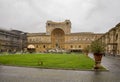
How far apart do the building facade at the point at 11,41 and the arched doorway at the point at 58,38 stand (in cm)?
1946

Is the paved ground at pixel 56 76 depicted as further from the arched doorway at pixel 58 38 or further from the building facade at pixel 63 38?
the arched doorway at pixel 58 38

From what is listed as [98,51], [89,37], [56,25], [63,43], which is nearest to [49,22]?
[56,25]

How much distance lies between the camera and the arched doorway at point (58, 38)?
430 ft

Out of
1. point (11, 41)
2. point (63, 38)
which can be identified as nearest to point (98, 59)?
point (11, 41)

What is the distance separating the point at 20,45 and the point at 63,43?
26.3 meters

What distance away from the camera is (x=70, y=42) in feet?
428

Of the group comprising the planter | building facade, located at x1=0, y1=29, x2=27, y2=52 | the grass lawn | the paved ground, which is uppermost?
building facade, located at x1=0, y1=29, x2=27, y2=52

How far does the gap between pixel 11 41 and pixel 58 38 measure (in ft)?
94.8

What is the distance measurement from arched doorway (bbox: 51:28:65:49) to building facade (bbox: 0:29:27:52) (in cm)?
1946

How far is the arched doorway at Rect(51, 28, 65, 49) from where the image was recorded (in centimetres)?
13100

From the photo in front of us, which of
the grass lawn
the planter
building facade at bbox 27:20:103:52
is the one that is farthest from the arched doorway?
the planter

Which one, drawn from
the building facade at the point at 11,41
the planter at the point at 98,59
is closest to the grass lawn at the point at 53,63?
the planter at the point at 98,59

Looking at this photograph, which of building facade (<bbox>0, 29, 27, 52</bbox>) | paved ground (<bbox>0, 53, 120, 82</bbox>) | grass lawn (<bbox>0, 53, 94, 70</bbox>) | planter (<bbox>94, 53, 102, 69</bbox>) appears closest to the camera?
paved ground (<bbox>0, 53, 120, 82</bbox>)

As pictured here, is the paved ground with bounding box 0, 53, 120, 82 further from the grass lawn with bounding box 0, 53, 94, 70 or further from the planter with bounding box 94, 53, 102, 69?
the grass lawn with bounding box 0, 53, 94, 70
